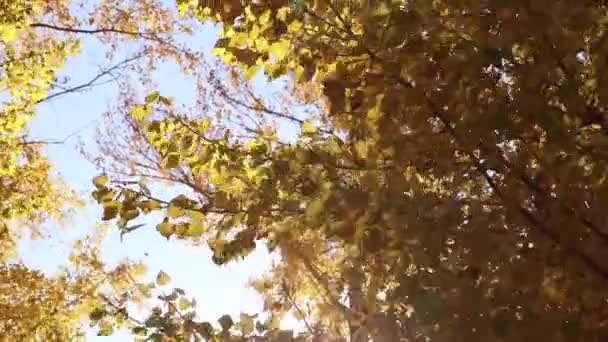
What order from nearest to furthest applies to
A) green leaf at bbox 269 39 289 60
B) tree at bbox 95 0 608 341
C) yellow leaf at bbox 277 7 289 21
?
tree at bbox 95 0 608 341
yellow leaf at bbox 277 7 289 21
green leaf at bbox 269 39 289 60

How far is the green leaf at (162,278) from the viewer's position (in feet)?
9.97

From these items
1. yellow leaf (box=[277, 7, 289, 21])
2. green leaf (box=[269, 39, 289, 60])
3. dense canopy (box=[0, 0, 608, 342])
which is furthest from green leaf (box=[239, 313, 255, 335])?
yellow leaf (box=[277, 7, 289, 21])

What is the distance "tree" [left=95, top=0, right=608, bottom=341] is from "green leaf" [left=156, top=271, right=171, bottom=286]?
49 centimetres

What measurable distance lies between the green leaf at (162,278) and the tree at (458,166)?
0.49 metres

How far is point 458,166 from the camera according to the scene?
2.42 metres

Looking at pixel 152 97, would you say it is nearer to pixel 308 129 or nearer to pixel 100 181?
pixel 100 181

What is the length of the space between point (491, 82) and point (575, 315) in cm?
78

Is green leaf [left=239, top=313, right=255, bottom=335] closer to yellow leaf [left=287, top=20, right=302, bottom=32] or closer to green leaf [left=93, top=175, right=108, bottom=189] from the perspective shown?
green leaf [left=93, top=175, right=108, bottom=189]

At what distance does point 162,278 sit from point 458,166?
1375 mm

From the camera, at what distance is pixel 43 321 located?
8875mm

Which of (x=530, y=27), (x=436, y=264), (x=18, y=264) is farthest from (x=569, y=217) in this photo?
(x=18, y=264)

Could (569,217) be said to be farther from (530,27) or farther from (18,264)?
(18,264)

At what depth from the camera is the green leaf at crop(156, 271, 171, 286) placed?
9.97ft

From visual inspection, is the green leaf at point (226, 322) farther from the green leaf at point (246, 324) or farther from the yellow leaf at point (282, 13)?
the yellow leaf at point (282, 13)
